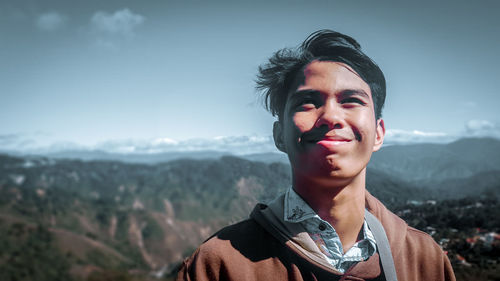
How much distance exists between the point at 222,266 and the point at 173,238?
3625 inches

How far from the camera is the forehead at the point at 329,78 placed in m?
1.61

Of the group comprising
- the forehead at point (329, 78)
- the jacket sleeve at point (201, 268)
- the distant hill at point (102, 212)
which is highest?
the forehead at point (329, 78)

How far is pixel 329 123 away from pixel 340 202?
465mm

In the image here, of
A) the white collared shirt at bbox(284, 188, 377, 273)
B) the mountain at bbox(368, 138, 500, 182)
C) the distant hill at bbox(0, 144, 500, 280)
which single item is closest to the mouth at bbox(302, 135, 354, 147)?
the white collared shirt at bbox(284, 188, 377, 273)

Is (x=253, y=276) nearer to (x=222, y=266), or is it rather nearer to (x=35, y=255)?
(x=222, y=266)

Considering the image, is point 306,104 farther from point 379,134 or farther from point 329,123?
point 379,134

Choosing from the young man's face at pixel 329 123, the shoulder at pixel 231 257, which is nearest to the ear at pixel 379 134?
the young man's face at pixel 329 123

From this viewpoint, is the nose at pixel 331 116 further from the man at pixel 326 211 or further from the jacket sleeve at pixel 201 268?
the jacket sleeve at pixel 201 268

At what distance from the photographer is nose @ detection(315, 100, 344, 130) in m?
1.51

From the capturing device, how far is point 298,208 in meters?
1.68

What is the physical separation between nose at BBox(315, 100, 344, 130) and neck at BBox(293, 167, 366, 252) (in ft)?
1.02

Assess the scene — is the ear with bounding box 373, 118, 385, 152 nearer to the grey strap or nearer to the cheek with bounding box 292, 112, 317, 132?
the grey strap

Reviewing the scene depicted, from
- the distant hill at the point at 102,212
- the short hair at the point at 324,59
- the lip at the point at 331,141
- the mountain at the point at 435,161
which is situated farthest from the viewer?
the distant hill at the point at 102,212

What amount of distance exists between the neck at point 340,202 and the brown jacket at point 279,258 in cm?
17
